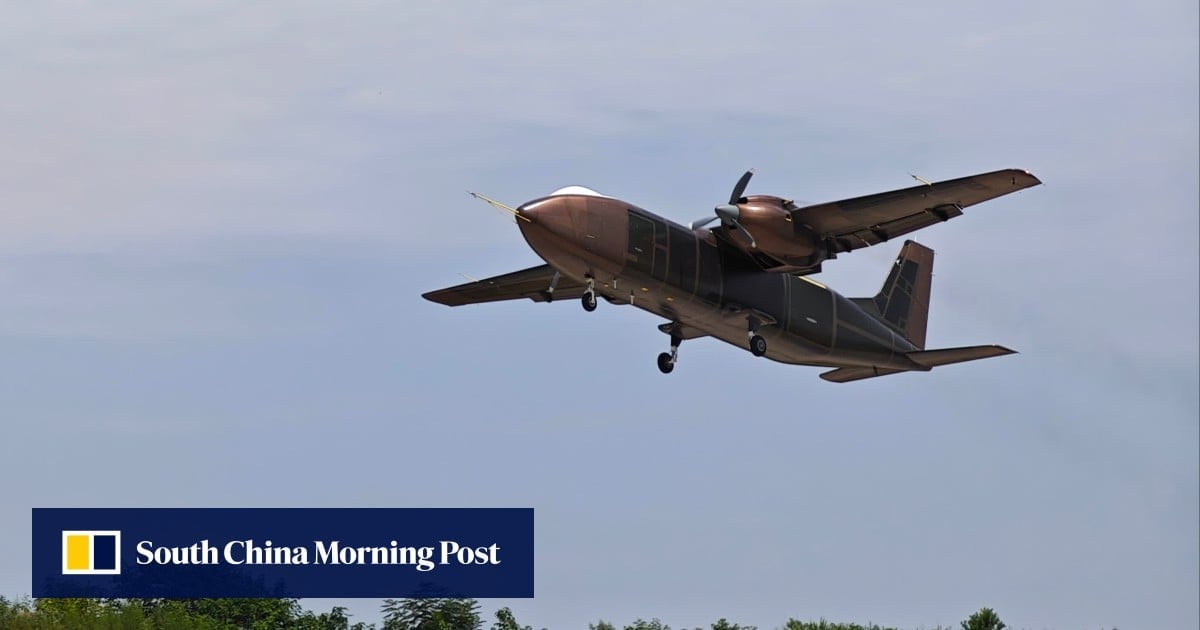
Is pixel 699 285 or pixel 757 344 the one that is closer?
pixel 699 285

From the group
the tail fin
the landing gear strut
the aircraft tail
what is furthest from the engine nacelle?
the tail fin

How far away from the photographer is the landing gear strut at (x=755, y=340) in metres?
66.7

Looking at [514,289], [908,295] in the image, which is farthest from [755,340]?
[908,295]

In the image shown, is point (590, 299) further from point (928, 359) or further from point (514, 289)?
point (928, 359)

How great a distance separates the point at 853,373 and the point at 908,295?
624 centimetres

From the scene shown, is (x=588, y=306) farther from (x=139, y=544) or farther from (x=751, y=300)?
(x=139, y=544)

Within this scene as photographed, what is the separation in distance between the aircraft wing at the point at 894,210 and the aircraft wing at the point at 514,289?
27.0 ft

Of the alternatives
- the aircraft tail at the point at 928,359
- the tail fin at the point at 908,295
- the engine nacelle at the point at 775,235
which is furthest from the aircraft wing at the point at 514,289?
the tail fin at the point at 908,295

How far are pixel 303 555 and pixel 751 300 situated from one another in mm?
18264

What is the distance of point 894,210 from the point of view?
213 ft

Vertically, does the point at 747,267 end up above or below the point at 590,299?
above

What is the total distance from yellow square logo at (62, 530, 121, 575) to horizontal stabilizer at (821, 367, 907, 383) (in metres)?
25.3

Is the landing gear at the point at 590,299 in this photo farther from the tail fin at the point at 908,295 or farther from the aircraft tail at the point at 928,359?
the tail fin at the point at 908,295

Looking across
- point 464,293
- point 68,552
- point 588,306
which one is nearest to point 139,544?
point 68,552
